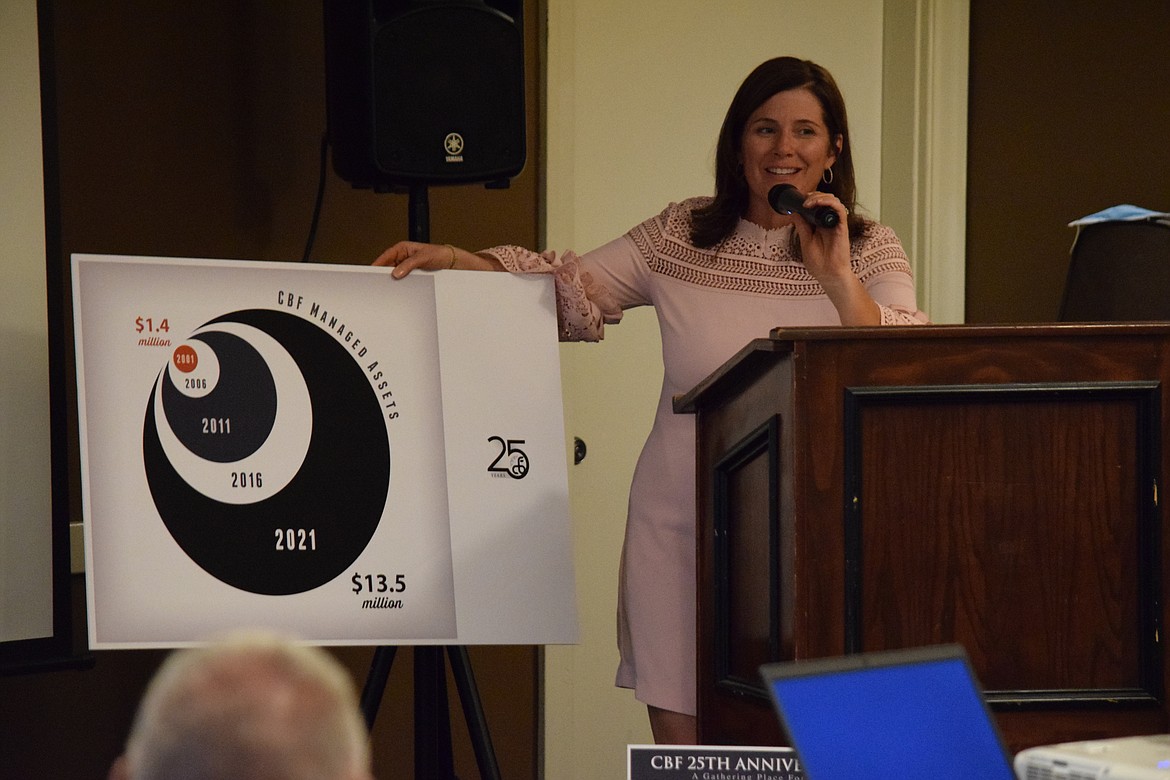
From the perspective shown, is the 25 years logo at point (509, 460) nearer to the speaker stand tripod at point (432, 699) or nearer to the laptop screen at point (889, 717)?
the speaker stand tripod at point (432, 699)

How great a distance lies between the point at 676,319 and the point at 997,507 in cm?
96

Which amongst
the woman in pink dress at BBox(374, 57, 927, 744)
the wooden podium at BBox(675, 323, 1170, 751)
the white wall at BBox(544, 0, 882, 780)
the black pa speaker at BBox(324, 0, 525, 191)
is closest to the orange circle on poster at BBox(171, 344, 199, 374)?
the woman in pink dress at BBox(374, 57, 927, 744)

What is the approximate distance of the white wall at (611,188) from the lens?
359 centimetres

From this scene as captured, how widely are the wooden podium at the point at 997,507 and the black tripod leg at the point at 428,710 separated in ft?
3.22

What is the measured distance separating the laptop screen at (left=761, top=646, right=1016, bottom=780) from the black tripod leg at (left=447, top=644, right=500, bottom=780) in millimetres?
1433

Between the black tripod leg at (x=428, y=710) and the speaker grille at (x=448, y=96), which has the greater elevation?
the speaker grille at (x=448, y=96)

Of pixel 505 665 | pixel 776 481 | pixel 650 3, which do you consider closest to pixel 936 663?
pixel 776 481

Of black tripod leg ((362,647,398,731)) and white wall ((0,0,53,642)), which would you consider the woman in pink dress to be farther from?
white wall ((0,0,53,642))

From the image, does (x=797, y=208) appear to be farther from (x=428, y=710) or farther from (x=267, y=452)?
(x=428, y=710)

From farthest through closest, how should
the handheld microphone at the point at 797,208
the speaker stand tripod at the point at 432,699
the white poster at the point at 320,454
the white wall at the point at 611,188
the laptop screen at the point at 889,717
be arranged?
the white wall at the point at 611,188 → the speaker stand tripod at the point at 432,699 → the white poster at the point at 320,454 → the handheld microphone at the point at 797,208 → the laptop screen at the point at 889,717

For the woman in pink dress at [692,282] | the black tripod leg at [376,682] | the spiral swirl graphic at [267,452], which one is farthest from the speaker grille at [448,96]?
the black tripod leg at [376,682]

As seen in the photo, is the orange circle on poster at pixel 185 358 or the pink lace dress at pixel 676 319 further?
the pink lace dress at pixel 676 319

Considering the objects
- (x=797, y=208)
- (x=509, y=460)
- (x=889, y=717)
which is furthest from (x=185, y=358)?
(x=889, y=717)

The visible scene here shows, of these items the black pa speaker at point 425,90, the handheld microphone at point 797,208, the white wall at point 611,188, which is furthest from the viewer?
the white wall at point 611,188
